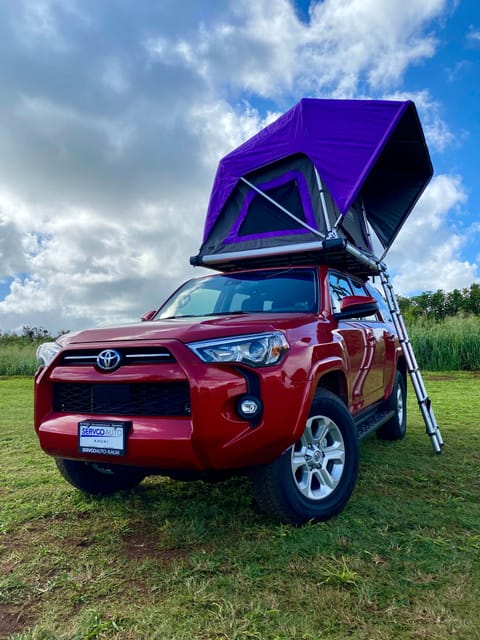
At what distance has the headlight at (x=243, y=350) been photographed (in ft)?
8.84

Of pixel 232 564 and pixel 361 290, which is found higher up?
pixel 361 290

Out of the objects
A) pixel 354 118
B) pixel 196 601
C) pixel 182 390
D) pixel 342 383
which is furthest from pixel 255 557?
pixel 354 118

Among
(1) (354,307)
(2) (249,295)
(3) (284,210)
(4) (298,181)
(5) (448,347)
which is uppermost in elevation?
(4) (298,181)

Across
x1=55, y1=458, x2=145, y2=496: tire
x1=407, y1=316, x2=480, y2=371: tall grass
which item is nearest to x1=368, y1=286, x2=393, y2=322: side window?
x1=55, y1=458, x2=145, y2=496: tire

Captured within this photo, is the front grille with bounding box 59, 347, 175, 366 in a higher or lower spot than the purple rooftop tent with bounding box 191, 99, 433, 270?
lower

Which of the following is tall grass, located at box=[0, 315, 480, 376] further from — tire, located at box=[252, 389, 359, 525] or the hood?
the hood

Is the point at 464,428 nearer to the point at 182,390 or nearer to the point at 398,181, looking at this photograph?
the point at 398,181

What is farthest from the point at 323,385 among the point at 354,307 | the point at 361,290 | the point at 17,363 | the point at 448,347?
the point at 17,363

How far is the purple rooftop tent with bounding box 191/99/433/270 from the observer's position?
4.77 m

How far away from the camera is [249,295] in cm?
427

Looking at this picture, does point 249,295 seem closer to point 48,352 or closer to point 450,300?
point 48,352

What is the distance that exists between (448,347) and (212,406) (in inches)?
548

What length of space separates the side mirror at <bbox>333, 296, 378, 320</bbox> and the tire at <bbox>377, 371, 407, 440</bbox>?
2013mm

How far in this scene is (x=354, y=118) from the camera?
506 cm
